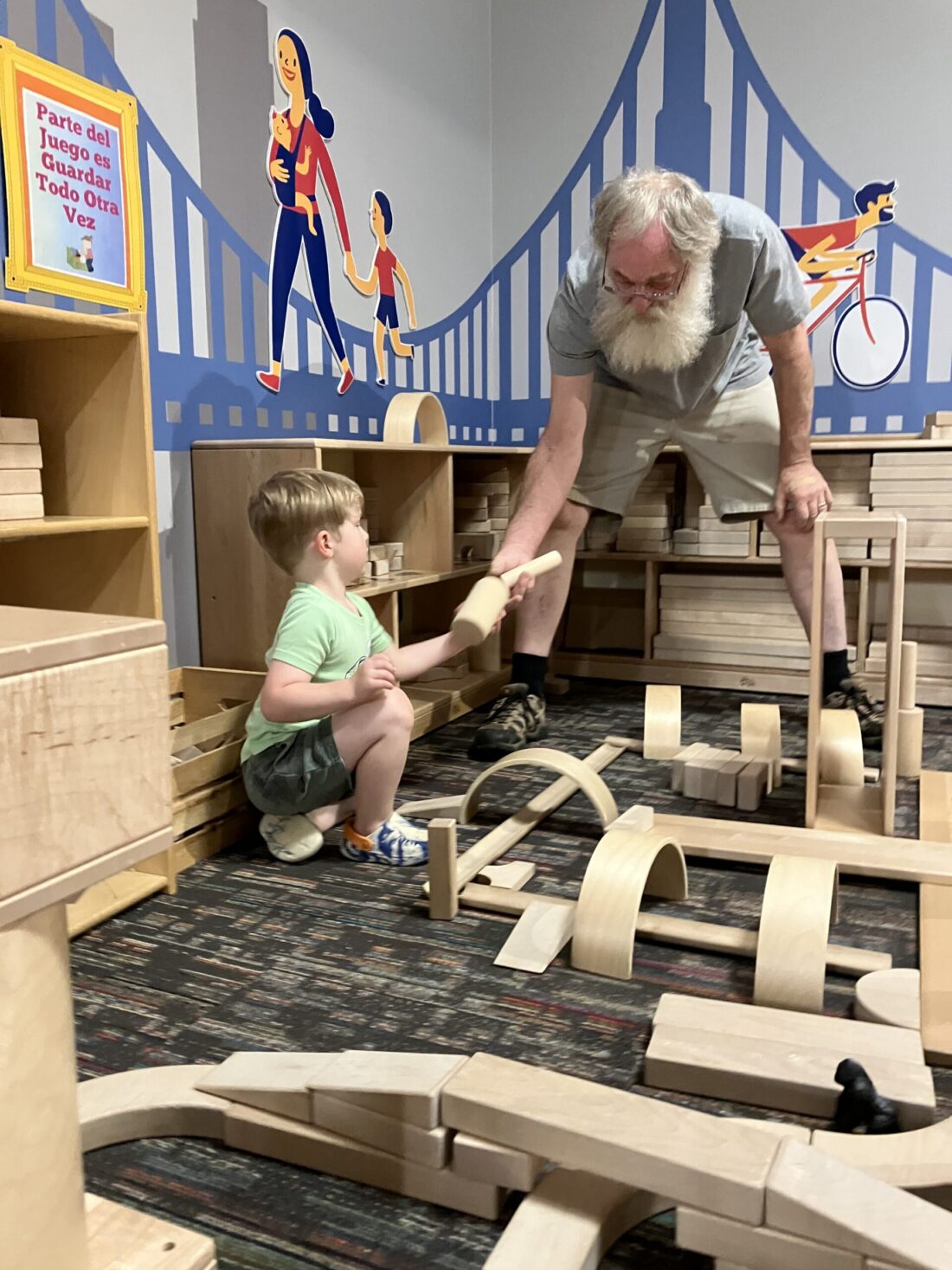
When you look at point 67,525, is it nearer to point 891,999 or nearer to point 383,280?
point 891,999

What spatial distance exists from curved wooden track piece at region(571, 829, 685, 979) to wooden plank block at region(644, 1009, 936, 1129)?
27 centimetres

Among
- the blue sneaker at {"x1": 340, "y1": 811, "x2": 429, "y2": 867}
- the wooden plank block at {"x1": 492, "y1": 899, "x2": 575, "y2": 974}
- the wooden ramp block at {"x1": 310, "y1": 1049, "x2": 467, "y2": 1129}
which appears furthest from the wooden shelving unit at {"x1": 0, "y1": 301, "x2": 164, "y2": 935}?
the wooden ramp block at {"x1": 310, "y1": 1049, "x2": 467, "y2": 1129}

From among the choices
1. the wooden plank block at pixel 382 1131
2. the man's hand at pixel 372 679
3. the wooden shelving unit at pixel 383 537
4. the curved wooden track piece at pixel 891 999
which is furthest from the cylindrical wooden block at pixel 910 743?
the wooden plank block at pixel 382 1131

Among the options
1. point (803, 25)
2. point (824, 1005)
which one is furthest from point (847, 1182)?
point (803, 25)

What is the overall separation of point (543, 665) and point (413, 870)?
1.33m

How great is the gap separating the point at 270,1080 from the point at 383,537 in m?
2.50

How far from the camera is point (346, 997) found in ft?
5.82

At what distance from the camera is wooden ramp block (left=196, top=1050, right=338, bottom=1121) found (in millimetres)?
1379

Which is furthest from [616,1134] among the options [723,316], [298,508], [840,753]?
[723,316]

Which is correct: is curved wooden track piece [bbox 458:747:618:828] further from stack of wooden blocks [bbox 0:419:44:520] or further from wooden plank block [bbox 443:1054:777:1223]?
stack of wooden blocks [bbox 0:419:44:520]

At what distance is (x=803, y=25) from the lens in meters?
4.27

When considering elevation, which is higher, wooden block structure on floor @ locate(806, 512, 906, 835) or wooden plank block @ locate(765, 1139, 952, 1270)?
wooden block structure on floor @ locate(806, 512, 906, 835)

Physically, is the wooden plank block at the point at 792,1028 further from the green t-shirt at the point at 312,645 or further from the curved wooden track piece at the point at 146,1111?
the green t-shirt at the point at 312,645

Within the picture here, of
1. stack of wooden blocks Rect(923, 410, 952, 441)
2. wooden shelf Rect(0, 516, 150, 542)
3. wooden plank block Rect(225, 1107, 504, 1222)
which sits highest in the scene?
stack of wooden blocks Rect(923, 410, 952, 441)
